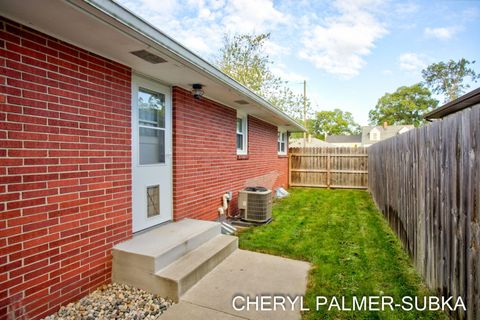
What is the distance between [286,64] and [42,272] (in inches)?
698

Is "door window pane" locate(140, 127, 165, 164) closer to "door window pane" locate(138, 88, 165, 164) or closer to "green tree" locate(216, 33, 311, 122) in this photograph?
"door window pane" locate(138, 88, 165, 164)

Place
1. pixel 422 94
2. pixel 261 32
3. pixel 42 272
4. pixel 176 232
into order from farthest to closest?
pixel 422 94, pixel 261 32, pixel 176 232, pixel 42 272

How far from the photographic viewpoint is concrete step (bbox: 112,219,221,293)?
9.86ft

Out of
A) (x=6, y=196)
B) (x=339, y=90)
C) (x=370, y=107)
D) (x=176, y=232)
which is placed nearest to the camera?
(x=6, y=196)

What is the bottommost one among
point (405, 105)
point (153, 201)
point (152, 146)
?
point (153, 201)

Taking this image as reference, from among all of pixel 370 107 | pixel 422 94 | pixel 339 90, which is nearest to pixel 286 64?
pixel 339 90

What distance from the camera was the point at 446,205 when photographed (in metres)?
2.68

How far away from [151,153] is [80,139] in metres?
1.31

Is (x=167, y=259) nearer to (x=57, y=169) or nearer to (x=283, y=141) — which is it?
(x=57, y=169)

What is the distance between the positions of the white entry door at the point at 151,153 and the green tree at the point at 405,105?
154 ft

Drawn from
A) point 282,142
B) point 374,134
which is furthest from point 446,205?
point 374,134

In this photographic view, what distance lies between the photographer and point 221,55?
1666 cm

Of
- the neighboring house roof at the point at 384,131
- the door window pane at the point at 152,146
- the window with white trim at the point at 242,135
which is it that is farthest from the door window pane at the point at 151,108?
the neighboring house roof at the point at 384,131

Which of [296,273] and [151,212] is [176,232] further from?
[296,273]
